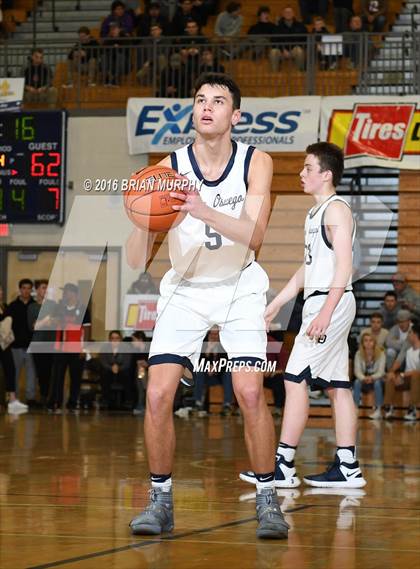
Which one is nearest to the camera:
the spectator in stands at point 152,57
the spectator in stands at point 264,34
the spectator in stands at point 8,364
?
the spectator in stands at point 8,364

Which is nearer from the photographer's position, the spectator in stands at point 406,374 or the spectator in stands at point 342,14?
the spectator in stands at point 406,374

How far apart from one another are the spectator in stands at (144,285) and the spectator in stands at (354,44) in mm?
4978

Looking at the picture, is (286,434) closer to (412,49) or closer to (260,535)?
(260,535)

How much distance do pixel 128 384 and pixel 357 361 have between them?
3264mm

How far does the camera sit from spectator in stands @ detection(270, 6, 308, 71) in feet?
60.8

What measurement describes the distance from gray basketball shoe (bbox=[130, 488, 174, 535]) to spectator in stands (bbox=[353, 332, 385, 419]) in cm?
981

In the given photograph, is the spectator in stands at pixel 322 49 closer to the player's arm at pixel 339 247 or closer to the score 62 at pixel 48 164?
the score 62 at pixel 48 164

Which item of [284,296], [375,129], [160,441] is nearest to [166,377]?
[160,441]

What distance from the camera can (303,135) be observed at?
691 inches

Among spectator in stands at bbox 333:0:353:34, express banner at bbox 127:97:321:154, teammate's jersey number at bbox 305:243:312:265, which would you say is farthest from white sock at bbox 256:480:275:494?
spectator in stands at bbox 333:0:353:34

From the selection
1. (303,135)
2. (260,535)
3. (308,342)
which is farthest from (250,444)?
(303,135)

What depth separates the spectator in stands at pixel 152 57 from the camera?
1888cm

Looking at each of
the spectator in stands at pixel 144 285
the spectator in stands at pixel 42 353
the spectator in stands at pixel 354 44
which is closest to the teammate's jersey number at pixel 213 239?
the spectator in stands at pixel 42 353

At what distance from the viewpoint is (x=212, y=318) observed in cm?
536
